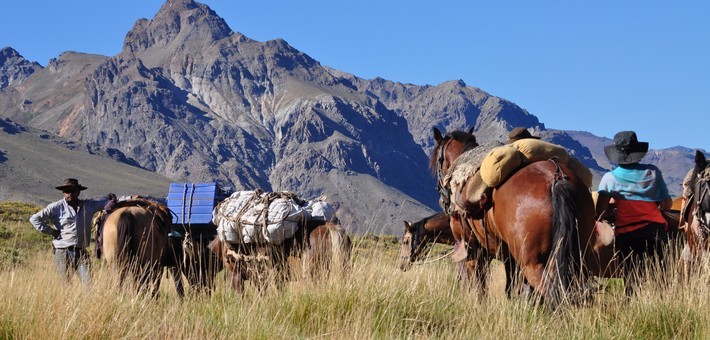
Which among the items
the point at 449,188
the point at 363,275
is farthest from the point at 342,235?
the point at 363,275

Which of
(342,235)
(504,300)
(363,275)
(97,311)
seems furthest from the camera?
(342,235)

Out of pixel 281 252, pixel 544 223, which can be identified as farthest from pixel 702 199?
pixel 281 252

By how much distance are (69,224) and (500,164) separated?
6.69 meters

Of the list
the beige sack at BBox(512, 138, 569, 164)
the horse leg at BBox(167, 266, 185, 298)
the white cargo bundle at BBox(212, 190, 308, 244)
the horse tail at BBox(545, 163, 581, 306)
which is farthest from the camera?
the horse leg at BBox(167, 266, 185, 298)

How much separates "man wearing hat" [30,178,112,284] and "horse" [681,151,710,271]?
7.41 m

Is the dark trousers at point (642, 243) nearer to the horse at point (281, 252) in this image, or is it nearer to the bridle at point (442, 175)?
the bridle at point (442, 175)

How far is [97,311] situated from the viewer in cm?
569

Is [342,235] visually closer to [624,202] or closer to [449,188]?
[449,188]

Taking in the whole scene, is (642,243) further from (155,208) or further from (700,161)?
(155,208)

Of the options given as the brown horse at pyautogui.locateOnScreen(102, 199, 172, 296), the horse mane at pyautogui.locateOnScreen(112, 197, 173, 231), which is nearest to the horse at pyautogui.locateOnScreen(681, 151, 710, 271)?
the brown horse at pyautogui.locateOnScreen(102, 199, 172, 296)

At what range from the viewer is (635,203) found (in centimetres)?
819

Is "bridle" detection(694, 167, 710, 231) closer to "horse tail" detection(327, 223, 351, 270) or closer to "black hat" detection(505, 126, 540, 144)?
"black hat" detection(505, 126, 540, 144)

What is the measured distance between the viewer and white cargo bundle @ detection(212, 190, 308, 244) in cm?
1009

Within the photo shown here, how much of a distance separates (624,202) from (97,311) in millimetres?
5092
